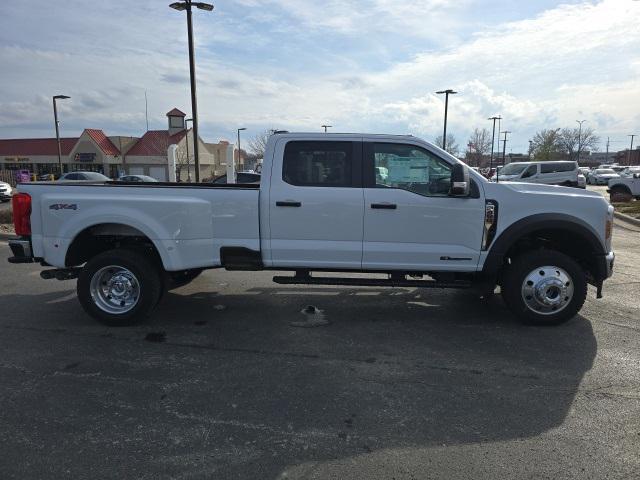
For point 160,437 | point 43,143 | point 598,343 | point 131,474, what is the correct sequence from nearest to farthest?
point 131,474
point 160,437
point 598,343
point 43,143

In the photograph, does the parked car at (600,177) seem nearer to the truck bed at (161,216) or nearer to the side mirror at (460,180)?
the side mirror at (460,180)

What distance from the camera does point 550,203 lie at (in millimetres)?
5152

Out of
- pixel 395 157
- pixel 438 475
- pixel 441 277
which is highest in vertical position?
pixel 395 157

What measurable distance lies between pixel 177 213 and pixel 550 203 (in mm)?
3921

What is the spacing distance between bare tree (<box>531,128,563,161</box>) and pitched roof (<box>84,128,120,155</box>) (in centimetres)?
5503

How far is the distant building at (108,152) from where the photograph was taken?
5662cm

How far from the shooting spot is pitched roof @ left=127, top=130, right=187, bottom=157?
5697 centimetres

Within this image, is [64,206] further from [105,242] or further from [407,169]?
[407,169]

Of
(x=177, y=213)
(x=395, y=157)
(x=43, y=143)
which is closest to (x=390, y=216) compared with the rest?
(x=395, y=157)

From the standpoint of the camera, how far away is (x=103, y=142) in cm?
5725

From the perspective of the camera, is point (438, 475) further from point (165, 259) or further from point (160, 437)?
point (165, 259)

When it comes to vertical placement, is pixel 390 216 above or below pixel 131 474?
above

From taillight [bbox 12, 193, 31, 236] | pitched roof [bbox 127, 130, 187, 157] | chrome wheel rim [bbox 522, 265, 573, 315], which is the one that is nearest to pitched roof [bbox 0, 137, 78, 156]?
pitched roof [bbox 127, 130, 187, 157]

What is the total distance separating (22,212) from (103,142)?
57.6 metres
